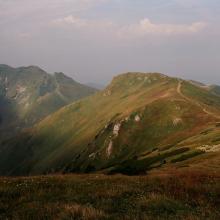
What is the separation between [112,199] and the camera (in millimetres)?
19906

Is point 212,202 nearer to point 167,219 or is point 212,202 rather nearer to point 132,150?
point 167,219

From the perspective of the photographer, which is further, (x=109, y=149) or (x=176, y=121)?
(x=109, y=149)

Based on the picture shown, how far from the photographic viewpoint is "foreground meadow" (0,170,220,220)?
56.1 feet

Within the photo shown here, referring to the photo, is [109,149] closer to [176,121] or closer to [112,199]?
[176,121]

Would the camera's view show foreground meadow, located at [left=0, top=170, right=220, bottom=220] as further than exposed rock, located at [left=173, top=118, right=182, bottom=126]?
No

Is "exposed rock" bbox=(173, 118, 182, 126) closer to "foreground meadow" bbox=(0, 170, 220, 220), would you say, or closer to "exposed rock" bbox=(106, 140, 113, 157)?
"exposed rock" bbox=(106, 140, 113, 157)

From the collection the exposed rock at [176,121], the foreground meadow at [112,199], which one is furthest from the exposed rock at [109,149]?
the foreground meadow at [112,199]

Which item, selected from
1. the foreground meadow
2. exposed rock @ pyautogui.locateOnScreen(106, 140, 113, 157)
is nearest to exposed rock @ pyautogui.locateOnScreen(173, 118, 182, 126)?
exposed rock @ pyautogui.locateOnScreen(106, 140, 113, 157)

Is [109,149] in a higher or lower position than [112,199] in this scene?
lower

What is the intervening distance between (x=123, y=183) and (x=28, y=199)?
6.82m

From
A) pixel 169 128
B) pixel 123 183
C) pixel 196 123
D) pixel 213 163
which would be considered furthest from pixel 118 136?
pixel 123 183

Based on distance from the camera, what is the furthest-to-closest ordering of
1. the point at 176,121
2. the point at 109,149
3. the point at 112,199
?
the point at 109,149
the point at 176,121
the point at 112,199

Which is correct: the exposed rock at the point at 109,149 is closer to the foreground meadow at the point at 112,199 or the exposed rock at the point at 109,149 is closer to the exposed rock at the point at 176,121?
the exposed rock at the point at 176,121

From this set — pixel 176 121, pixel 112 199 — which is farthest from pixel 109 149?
pixel 112 199
